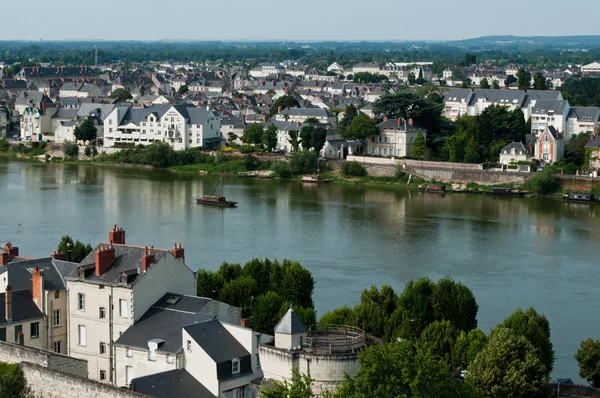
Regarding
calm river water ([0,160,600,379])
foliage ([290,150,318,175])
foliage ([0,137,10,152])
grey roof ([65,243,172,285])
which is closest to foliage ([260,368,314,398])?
grey roof ([65,243,172,285])

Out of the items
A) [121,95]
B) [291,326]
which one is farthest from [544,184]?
[121,95]

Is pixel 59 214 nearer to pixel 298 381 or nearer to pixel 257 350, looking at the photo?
pixel 257 350

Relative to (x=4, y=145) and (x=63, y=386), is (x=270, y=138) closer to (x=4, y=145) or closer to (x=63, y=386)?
(x=4, y=145)

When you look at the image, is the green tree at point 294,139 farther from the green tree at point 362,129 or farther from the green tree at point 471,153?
the green tree at point 471,153

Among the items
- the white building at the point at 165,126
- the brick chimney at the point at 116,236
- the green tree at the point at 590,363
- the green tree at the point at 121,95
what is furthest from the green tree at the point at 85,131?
the green tree at the point at 590,363

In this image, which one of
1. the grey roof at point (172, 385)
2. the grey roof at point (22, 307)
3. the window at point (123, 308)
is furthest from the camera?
the grey roof at point (22, 307)

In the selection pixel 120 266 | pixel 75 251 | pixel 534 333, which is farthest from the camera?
pixel 75 251
